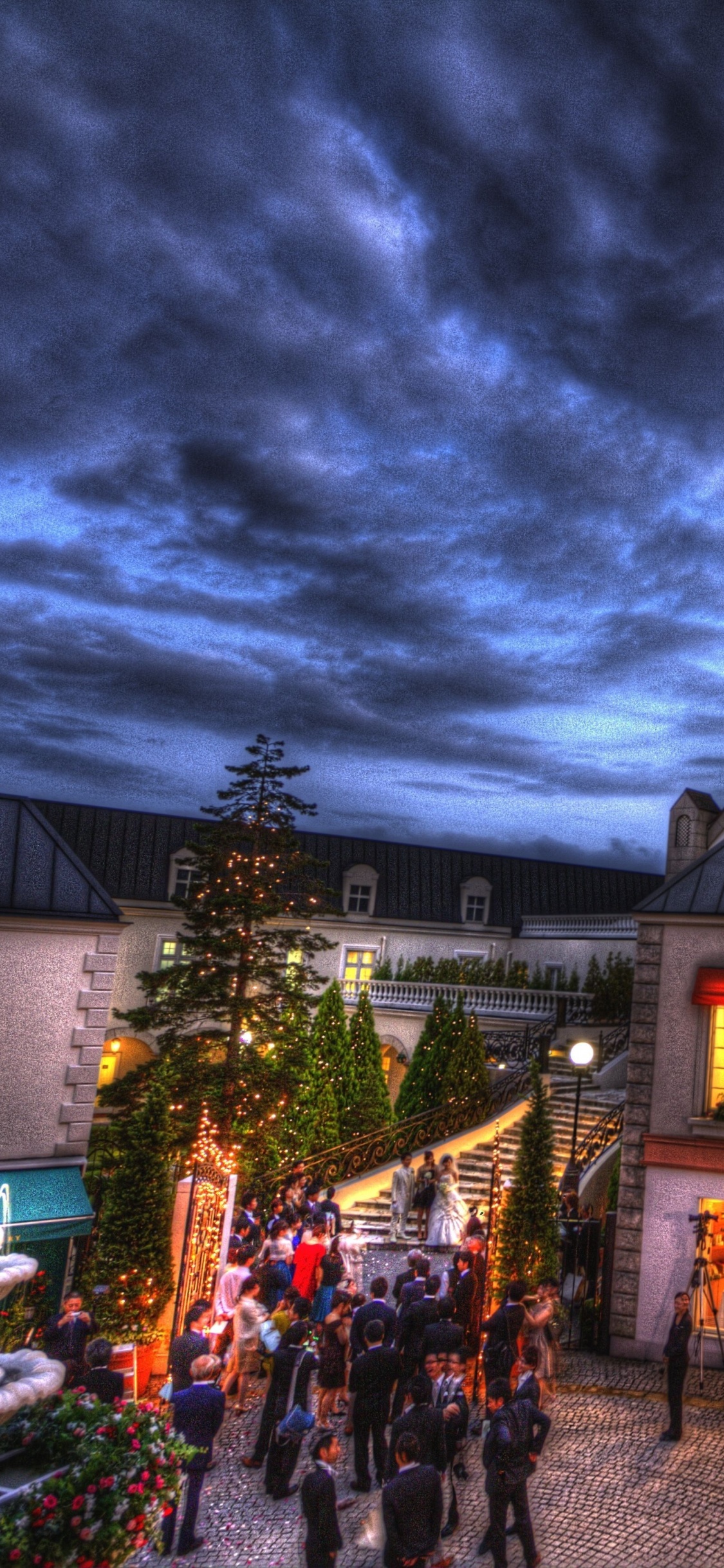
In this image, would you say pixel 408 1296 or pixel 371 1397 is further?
pixel 408 1296

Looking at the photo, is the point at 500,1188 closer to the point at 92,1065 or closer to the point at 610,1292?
the point at 610,1292

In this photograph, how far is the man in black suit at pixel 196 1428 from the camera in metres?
8.40

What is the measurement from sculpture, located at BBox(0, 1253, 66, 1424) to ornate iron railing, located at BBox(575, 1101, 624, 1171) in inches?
563

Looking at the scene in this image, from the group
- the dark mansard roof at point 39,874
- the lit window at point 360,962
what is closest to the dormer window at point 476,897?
the lit window at point 360,962

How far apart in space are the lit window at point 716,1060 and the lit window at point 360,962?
81.7ft

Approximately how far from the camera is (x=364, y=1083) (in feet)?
81.5

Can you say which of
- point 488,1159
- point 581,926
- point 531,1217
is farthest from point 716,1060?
point 581,926

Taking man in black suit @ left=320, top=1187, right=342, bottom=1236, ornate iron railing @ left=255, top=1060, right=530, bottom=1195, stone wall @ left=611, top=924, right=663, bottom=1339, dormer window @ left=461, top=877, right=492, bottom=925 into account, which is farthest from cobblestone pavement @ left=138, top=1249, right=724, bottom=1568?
dormer window @ left=461, top=877, right=492, bottom=925

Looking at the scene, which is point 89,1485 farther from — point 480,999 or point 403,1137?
point 480,999

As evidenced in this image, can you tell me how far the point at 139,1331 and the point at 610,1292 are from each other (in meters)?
6.63

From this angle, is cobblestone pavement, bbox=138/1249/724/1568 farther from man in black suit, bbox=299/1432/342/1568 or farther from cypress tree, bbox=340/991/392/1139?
cypress tree, bbox=340/991/392/1139

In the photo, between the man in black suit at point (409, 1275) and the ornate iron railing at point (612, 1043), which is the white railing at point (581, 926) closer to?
the ornate iron railing at point (612, 1043)

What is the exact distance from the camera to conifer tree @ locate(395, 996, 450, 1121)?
24328 mm

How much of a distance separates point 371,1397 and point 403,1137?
13.8 meters
